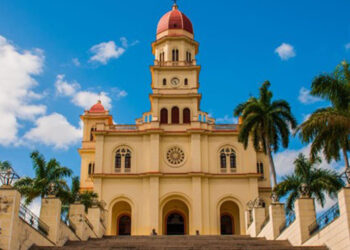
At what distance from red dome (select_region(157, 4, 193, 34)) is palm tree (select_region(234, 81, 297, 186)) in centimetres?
1940

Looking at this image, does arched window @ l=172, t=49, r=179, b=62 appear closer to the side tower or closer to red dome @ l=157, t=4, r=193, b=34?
red dome @ l=157, t=4, r=193, b=34

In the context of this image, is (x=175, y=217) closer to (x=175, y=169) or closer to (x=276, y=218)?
(x=175, y=169)

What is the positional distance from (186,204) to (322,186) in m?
15.2

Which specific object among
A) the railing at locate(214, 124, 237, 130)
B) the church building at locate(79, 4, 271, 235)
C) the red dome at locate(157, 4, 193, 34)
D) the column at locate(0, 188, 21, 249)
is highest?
the red dome at locate(157, 4, 193, 34)

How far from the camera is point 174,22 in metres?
53.8

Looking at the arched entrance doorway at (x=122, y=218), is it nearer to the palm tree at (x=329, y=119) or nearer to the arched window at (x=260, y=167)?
the arched window at (x=260, y=167)

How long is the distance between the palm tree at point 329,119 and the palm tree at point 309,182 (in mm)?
8714

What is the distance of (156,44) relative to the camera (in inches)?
2100

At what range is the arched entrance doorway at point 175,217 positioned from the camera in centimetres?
4625

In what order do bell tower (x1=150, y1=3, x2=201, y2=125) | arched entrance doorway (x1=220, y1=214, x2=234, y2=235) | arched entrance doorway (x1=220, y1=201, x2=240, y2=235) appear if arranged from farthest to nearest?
bell tower (x1=150, y1=3, x2=201, y2=125)
arched entrance doorway (x1=220, y1=214, x2=234, y2=235)
arched entrance doorway (x1=220, y1=201, x2=240, y2=235)

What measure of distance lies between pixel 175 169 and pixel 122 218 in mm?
7261

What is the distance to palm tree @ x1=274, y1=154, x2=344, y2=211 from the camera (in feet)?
109

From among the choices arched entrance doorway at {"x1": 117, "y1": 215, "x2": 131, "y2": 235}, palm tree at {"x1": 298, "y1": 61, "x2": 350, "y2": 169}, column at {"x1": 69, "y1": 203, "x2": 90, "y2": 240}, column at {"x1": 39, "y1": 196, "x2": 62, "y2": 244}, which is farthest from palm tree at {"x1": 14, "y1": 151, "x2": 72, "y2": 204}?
palm tree at {"x1": 298, "y1": 61, "x2": 350, "y2": 169}

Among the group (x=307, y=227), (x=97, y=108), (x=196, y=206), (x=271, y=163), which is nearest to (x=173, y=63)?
(x=97, y=108)
